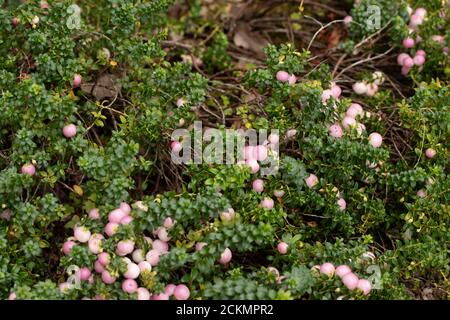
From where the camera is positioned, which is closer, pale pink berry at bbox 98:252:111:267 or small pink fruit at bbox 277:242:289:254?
pale pink berry at bbox 98:252:111:267

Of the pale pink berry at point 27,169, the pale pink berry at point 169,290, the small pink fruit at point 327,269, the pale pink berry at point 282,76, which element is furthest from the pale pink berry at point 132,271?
the pale pink berry at point 282,76

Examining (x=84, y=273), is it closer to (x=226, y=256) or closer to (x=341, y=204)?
(x=226, y=256)

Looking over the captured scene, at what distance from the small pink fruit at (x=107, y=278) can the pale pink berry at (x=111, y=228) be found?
15cm

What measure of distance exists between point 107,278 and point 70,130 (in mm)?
662

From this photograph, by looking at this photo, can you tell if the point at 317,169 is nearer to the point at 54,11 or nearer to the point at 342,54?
the point at 342,54

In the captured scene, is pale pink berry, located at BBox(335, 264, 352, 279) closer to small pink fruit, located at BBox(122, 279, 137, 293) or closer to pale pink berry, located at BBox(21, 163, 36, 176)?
small pink fruit, located at BBox(122, 279, 137, 293)

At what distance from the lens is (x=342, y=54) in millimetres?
3611

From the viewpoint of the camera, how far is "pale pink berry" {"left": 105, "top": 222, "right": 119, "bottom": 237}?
250 centimetres

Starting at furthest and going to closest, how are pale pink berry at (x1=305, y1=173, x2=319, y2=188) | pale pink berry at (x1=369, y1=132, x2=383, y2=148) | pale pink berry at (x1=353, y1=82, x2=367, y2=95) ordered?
pale pink berry at (x1=353, y1=82, x2=367, y2=95) < pale pink berry at (x1=369, y1=132, x2=383, y2=148) < pale pink berry at (x1=305, y1=173, x2=319, y2=188)

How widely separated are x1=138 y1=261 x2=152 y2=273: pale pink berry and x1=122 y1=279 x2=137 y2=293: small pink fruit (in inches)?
2.4

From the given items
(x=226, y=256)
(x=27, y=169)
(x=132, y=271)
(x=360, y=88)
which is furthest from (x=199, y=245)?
(x=360, y=88)

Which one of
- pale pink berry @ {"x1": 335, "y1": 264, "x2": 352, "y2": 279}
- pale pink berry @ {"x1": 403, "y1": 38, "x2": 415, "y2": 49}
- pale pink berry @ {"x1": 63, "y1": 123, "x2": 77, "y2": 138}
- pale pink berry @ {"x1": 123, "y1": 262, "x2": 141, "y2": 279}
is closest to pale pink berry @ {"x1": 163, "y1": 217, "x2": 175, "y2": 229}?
pale pink berry @ {"x1": 123, "y1": 262, "x2": 141, "y2": 279}

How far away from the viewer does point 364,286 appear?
248 centimetres
